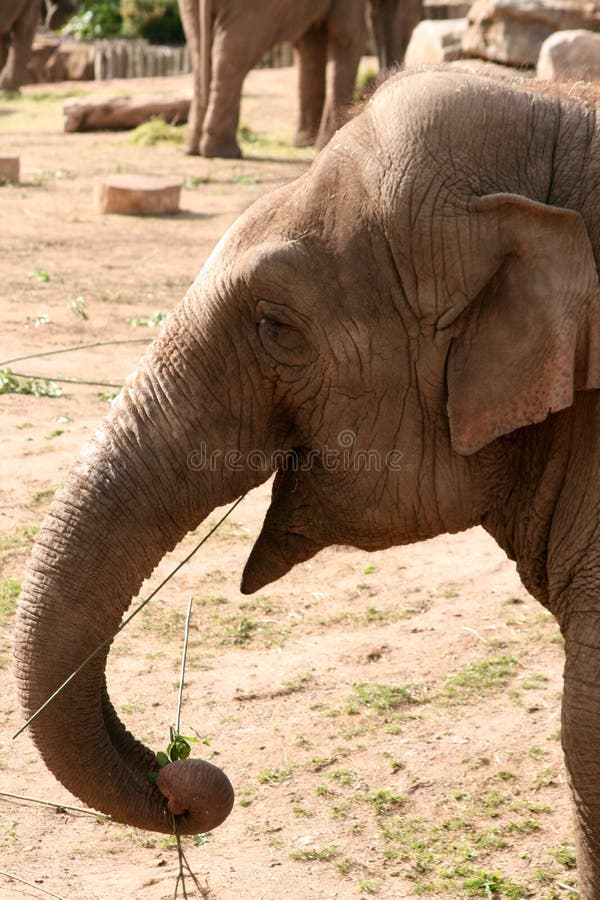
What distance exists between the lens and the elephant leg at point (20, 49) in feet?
76.5

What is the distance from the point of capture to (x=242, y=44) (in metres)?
15.4

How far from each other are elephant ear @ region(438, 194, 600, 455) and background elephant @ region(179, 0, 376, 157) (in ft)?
40.5

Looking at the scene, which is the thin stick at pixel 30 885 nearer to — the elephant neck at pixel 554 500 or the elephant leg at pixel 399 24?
the elephant neck at pixel 554 500

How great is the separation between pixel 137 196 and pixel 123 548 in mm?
10439

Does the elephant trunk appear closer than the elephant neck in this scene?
Yes

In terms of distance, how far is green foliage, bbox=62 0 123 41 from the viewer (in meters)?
28.4

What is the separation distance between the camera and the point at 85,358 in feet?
27.9

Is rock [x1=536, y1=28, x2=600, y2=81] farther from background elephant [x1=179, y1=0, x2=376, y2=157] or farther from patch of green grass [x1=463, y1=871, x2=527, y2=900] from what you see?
patch of green grass [x1=463, y1=871, x2=527, y2=900]

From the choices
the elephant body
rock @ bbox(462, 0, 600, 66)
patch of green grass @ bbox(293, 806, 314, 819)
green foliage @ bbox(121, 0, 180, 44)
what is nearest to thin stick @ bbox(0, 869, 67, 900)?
patch of green grass @ bbox(293, 806, 314, 819)

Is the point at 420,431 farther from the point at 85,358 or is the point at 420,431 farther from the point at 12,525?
the point at 85,358

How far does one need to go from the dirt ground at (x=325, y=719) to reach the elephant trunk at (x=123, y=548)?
658mm

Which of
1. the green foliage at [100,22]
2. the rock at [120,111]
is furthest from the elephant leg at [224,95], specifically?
the green foliage at [100,22]

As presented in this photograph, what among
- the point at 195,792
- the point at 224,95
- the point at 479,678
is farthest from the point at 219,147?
the point at 195,792

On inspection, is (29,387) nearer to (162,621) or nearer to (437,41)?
(162,621)
